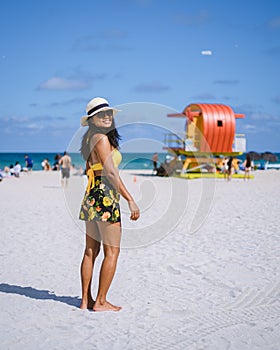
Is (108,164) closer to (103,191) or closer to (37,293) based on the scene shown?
(103,191)

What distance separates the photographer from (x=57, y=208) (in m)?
13.0

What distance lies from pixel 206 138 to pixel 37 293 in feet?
70.3

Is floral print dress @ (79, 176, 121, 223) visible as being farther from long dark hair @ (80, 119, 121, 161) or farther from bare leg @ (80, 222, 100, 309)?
long dark hair @ (80, 119, 121, 161)

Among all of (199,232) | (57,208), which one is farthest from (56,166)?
(199,232)

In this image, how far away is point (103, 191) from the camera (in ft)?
14.3

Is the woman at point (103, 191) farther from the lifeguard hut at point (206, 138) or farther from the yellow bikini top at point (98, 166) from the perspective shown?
the lifeguard hut at point (206, 138)

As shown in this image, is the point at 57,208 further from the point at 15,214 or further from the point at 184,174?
the point at 184,174

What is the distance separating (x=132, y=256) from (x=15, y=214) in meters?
5.14

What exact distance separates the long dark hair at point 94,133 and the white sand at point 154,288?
4.61 feet

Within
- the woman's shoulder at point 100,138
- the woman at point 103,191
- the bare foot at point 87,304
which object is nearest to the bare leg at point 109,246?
the woman at point 103,191

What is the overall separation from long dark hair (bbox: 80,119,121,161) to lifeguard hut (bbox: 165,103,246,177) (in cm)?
2159

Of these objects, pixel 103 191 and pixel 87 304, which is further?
pixel 87 304

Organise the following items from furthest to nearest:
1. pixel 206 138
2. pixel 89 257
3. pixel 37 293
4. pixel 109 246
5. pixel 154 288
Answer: pixel 206 138 → pixel 154 288 → pixel 37 293 → pixel 89 257 → pixel 109 246

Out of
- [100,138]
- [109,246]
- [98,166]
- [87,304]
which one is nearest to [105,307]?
[87,304]
